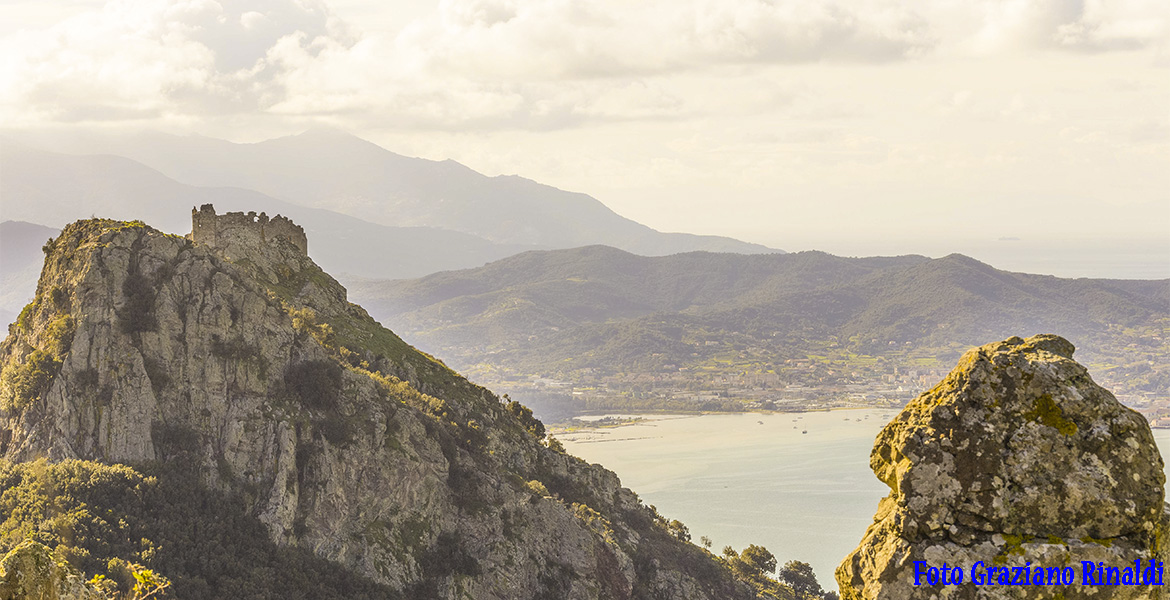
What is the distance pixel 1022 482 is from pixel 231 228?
65.8 metres

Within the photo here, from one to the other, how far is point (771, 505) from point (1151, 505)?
6451 inches

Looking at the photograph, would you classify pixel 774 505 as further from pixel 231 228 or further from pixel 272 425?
pixel 272 425

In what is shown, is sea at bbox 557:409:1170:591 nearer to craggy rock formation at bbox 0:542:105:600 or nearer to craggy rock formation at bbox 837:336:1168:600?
craggy rock formation at bbox 837:336:1168:600

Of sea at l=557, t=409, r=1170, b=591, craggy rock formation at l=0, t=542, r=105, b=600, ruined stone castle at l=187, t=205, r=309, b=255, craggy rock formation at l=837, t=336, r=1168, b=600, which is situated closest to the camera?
craggy rock formation at l=837, t=336, r=1168, b=600

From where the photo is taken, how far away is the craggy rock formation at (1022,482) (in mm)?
7586

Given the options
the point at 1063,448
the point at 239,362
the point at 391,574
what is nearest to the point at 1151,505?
the point at 1063,448

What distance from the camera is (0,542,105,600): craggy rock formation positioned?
29.5ft

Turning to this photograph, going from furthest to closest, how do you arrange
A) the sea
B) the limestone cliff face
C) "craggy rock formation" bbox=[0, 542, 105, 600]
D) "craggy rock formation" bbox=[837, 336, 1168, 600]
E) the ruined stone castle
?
the sea
the ruined stone castle
the limestone cliff face
"craggy rock formation" bbox=[0, 542, 105, 600]
"craggy rock formation" bbox=[837, 336, 1168, 600]

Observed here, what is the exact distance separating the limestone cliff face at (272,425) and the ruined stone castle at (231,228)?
811cm

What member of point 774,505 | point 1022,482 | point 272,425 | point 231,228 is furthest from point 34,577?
point 774,505

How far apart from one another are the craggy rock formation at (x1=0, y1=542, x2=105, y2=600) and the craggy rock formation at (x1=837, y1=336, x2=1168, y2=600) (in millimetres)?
7428

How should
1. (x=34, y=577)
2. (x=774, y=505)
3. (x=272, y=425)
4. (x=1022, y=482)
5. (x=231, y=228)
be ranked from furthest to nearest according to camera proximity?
(x=774, y=505) < (x=231, y=228) < (x=272, y=425) < (x=34, y=577) < (x=1022, y=482)

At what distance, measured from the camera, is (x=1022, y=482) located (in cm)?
770

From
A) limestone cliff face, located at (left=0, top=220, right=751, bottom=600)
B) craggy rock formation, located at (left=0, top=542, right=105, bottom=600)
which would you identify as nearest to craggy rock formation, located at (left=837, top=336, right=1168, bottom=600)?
craggy rock formation, located at (left=0, top=542, right=105, bottom=600)
